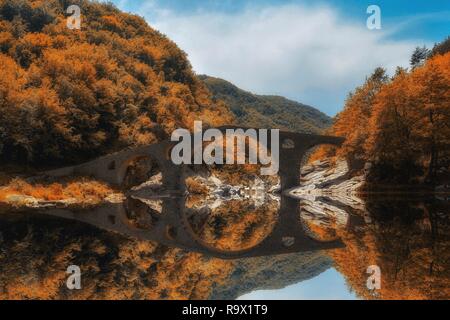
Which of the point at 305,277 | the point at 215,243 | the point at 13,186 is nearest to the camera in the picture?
the point at 305,277

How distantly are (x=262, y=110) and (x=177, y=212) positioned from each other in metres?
138

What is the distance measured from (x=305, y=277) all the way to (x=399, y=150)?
37679mm

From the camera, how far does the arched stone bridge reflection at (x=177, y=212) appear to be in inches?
688

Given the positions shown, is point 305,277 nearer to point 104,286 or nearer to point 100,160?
point 104,286

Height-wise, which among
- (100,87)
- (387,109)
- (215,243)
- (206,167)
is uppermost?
(100,87)

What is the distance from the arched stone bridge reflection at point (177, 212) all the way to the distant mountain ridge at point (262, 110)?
90282mm

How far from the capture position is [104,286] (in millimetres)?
9930

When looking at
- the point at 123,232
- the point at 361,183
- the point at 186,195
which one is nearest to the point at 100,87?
the point at 186,195

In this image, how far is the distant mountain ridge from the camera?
15012cm
